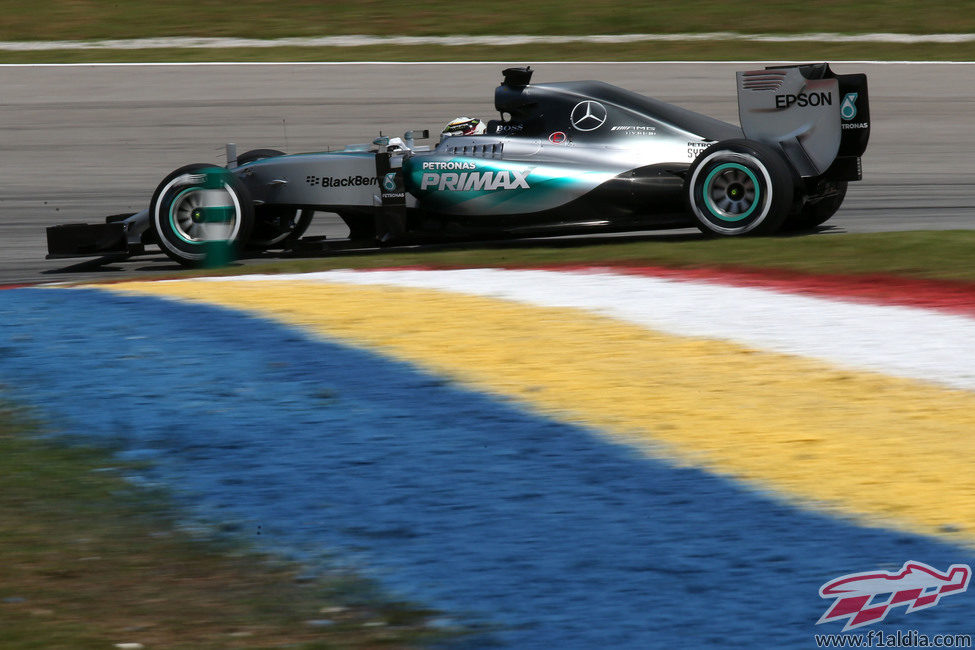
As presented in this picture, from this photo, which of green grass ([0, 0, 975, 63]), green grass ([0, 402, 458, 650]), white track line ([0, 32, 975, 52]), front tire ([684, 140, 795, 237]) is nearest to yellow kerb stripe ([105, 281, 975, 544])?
green grass ([0, 402, 458, 650])

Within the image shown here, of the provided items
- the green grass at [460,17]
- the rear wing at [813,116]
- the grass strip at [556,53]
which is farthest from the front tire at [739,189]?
the green grass at [460,17]

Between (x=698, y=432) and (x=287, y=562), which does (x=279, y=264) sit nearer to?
(x=698, y=432)

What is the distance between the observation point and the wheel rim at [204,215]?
8.21 meters

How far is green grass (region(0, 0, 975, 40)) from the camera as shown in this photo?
18.2 meters

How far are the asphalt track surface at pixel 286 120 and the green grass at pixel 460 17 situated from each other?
2504 millimetres

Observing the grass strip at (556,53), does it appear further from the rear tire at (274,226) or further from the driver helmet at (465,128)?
the driver helmet at (465,128)

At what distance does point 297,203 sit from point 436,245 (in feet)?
Answer: 3.60

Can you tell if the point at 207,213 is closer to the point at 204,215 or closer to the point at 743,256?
the point at 204,215

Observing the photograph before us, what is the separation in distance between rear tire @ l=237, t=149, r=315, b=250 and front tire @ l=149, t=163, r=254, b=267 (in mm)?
529

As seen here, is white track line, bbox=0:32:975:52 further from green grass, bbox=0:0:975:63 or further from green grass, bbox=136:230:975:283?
green grass, bbox=136:230:975:283

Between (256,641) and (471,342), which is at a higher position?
(471,342)

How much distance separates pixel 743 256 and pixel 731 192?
871 mm

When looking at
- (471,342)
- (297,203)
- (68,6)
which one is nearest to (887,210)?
(297,203)

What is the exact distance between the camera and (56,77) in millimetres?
15594
